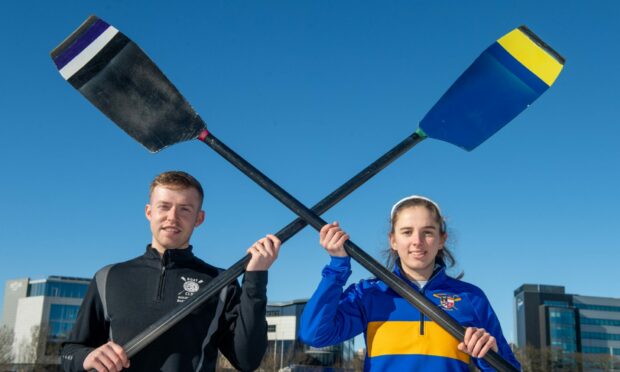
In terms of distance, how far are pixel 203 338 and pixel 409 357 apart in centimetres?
103

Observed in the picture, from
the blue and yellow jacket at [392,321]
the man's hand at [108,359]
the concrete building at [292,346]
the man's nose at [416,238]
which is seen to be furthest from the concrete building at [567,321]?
the man's hand at [108,359]

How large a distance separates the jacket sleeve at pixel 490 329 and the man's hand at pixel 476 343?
0.86 feet

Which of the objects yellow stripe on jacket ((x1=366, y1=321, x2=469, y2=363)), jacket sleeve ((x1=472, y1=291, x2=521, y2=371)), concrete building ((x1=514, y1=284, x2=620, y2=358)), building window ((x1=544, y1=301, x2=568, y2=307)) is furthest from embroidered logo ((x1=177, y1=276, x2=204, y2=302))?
building window ((x1=544, y1=301, x2=568, y2=307))

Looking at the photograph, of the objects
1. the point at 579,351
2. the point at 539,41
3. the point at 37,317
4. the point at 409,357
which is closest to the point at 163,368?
the point at 409,357

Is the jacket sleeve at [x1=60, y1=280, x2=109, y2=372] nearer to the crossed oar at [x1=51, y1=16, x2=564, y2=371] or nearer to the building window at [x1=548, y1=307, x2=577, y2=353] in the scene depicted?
the crossed oar at [x1=51, y1=16, x2=564, y2=371]

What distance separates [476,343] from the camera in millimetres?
3266

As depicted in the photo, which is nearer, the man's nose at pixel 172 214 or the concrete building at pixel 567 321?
the man's nose at pixel 172 214

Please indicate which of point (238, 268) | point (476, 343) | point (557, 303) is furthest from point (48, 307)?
point (476, 343)

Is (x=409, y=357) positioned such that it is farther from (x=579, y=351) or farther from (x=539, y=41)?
(x=579, y=351)

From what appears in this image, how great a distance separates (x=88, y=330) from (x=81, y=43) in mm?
1506

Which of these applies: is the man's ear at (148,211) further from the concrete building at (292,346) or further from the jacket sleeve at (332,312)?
the concrete building at (292,346)

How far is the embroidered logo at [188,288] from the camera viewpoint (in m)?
3.43

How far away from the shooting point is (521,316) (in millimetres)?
94875

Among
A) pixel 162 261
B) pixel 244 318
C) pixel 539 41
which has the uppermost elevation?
pixel 539 41
